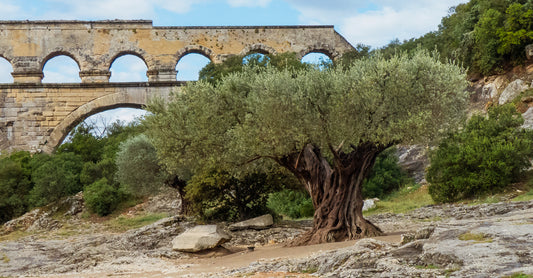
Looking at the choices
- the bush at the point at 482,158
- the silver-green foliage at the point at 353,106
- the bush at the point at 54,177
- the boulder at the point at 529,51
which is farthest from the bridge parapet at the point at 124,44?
the silver-green foliage at the point at 353,106

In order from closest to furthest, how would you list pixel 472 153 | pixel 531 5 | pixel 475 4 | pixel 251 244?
pixel 251 244 → pixel 472 153 → pixel 531 5 → pixel 475 4

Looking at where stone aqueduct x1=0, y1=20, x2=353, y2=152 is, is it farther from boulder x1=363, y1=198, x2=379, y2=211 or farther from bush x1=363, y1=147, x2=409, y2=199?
boulder x1=363, y1=198, x2=379, y2=211

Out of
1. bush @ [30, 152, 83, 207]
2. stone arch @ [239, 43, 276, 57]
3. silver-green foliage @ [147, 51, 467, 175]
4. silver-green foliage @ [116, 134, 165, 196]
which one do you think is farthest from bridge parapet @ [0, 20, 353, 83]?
silver-green foliage @ [147, 51, 467, 175]

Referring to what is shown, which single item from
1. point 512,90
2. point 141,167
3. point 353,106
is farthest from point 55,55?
point 353,106

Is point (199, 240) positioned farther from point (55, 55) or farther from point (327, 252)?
point (55, 55)

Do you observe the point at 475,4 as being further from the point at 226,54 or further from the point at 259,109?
the point at 259,109

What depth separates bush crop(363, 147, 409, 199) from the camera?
25766 mm

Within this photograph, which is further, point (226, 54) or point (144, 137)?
point (226, 54)

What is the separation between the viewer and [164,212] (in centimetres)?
2769

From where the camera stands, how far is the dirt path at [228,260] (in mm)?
11234

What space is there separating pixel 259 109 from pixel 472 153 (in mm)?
8652


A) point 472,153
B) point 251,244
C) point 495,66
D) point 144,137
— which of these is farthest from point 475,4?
point 251,244

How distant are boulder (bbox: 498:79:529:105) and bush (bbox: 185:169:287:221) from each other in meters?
11.5

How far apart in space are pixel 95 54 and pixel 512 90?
80.3ft
